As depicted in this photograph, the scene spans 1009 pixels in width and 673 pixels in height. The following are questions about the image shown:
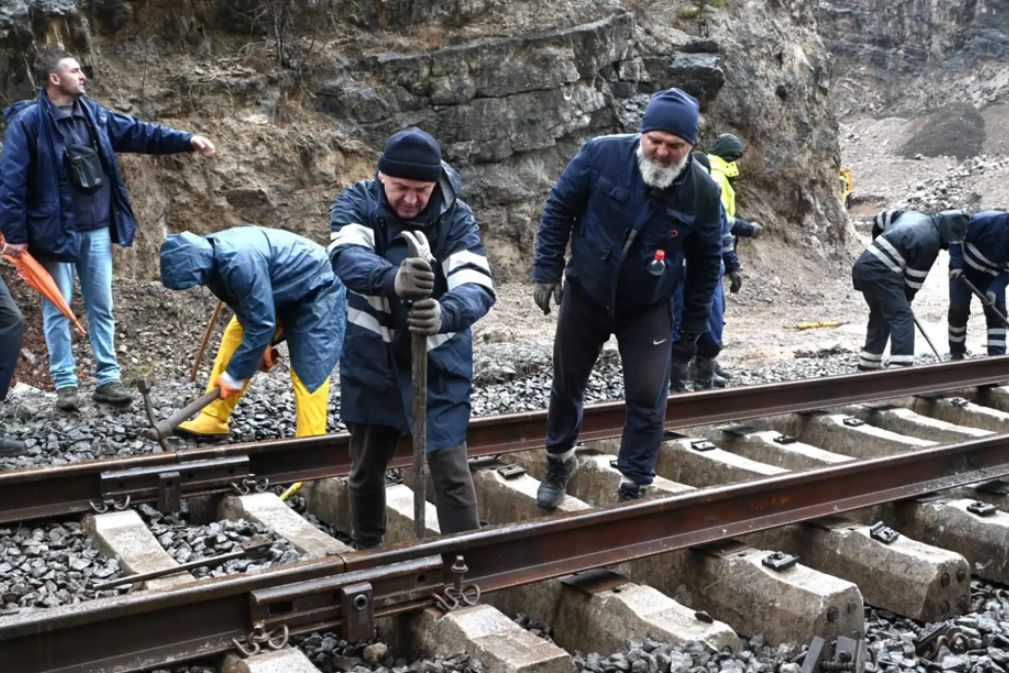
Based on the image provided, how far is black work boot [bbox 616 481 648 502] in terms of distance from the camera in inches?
200

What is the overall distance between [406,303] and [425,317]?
309 millimetres

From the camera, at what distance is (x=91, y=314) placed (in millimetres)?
6973

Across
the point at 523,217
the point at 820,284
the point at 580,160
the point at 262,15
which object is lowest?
the point at 820,284

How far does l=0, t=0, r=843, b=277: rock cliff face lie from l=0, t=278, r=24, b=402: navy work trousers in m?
4.68

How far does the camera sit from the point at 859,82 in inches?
1855

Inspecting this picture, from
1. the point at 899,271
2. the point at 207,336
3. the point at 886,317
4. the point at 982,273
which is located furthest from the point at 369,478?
the point at 982,273

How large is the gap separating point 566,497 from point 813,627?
155 cm

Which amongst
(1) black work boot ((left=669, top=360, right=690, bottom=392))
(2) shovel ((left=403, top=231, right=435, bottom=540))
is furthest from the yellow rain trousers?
(1) black work boot ((left=669, top=360, right=690, bottom=392))

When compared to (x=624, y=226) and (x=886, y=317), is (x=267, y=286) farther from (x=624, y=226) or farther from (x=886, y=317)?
(x=886, y=317)

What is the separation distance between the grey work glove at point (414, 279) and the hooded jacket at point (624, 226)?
136 centimetres

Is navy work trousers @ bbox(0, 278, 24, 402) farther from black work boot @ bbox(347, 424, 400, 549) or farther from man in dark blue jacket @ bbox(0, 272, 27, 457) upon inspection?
black work boot @ bbox(347, 424, 400, 549)

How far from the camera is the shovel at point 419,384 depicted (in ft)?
12.7

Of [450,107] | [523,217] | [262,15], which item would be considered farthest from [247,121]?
[523,217]

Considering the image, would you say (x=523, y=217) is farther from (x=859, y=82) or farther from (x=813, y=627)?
(x=859, y=82)
